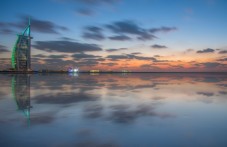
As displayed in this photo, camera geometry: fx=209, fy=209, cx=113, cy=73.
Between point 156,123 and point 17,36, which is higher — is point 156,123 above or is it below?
below

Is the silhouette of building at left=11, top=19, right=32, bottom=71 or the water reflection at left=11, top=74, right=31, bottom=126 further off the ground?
the silhouette of building at left=11, top=19, right=32, bottom=71

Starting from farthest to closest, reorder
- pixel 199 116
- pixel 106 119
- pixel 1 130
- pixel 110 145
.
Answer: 1. pixel 199 116
2. pixel 106 119
3. pixel 1 130
4. pixel 110 145

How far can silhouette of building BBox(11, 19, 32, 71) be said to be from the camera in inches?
7160

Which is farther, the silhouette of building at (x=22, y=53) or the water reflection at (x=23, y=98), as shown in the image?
the silhouette of building at (x=22, y=53)

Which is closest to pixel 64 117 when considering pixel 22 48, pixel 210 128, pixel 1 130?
pixel 1 130

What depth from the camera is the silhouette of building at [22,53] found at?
181875 millimetres

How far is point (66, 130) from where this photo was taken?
7.40 metres

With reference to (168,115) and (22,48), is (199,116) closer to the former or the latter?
(168,115)

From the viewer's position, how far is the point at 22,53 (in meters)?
185

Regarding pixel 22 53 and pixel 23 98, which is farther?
pixel 22 53

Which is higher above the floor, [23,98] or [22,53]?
[22,53]

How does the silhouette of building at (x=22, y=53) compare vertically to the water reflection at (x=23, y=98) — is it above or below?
above

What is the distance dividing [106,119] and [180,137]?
3.49 metres

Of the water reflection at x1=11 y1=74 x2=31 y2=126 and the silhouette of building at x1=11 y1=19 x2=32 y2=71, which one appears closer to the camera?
the water reflection at x1=11 y1=74 x2=31 y2=126
